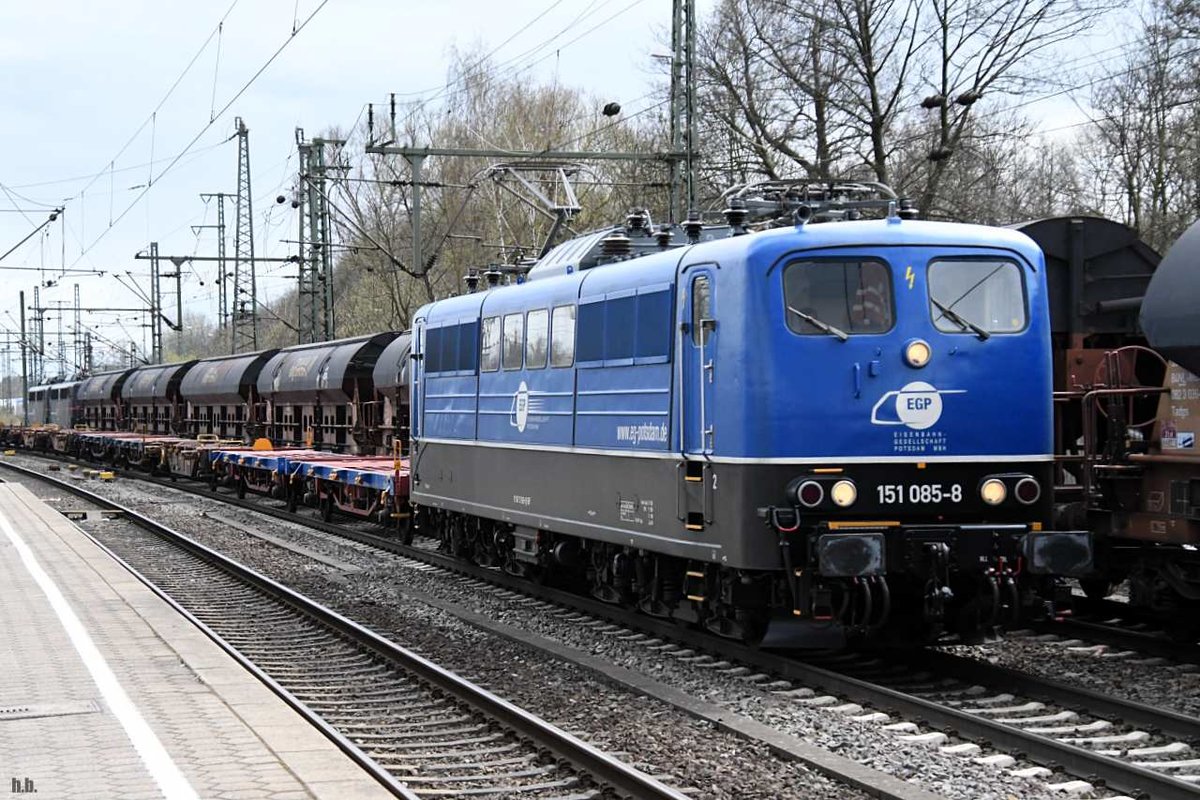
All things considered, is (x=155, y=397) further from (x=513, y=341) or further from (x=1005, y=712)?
(x=1005, y=712)

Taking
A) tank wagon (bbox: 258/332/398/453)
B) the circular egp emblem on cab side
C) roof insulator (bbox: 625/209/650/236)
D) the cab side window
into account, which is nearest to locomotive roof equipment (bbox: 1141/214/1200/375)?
roof insulator (bbox: 625/209/650/236)

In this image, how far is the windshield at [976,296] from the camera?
10.6 metres

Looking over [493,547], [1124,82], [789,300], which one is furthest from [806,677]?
[1124,82]

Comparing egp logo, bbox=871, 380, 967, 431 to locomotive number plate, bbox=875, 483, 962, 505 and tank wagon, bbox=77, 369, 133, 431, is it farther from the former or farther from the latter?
tank wagon, bbox=77, 369, 133, 431

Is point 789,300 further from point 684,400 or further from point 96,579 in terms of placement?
point 96,579

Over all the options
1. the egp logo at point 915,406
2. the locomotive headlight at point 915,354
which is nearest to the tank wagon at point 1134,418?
the egp logo at point 915,406

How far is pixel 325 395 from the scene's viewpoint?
31.7 metres

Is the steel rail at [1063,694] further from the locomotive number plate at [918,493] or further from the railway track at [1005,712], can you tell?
the locomotive number plate at [918,493]

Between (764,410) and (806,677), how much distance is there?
1.89 m

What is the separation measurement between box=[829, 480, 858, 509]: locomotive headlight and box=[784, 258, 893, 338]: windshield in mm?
1043

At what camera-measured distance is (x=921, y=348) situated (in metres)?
10.4

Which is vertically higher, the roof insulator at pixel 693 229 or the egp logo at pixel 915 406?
the roof insulator at pixel 693 229

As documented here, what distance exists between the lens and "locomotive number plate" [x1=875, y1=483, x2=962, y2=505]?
1027cm

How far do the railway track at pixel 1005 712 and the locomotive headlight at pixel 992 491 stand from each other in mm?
1151
